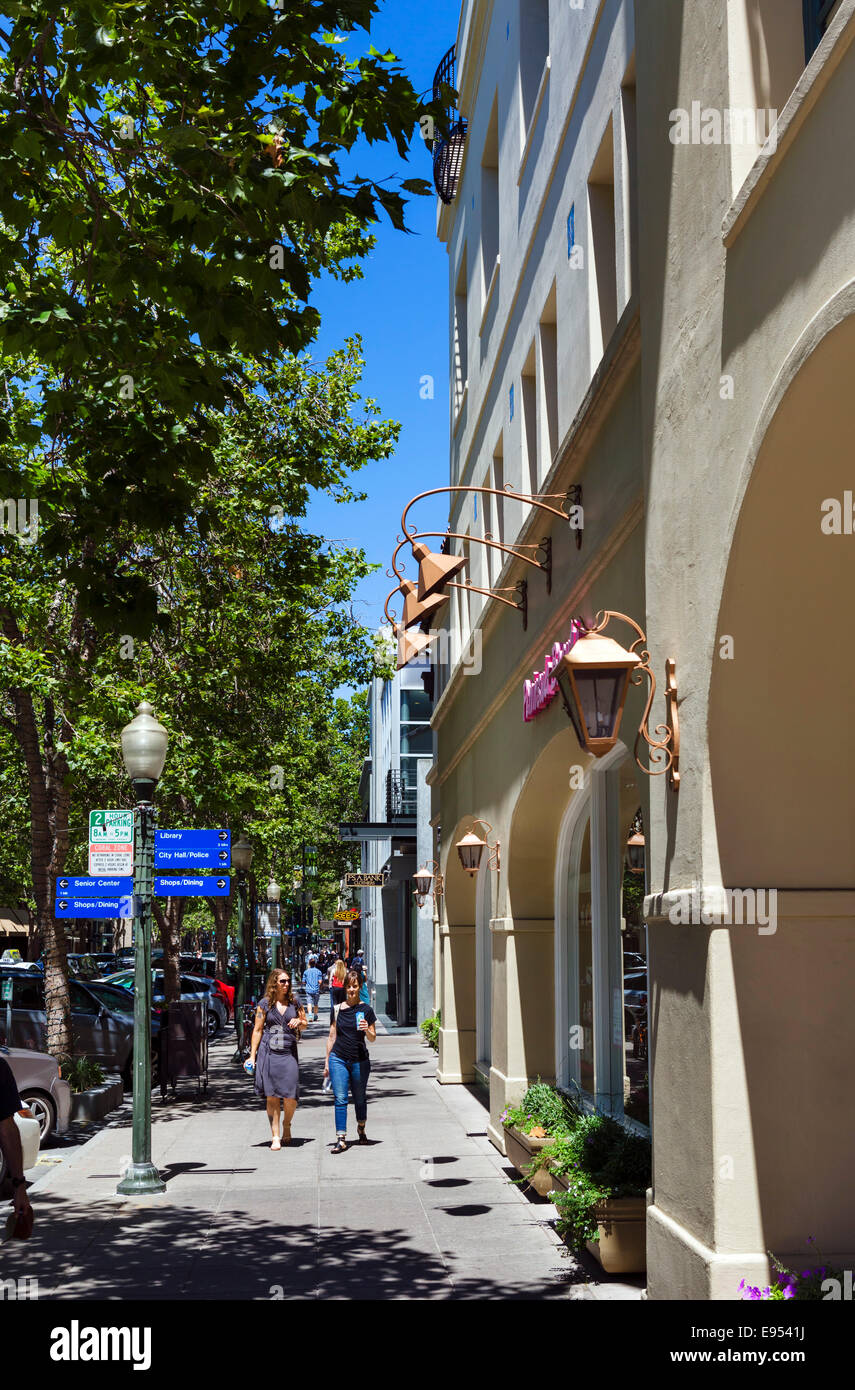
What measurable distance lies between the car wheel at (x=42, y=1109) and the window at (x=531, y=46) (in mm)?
11079

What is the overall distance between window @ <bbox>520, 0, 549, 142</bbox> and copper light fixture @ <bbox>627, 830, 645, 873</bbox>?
7.61 m

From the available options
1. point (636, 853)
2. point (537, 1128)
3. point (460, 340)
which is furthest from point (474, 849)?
point (460, 340)

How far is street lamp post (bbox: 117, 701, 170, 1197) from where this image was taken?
41.5ft

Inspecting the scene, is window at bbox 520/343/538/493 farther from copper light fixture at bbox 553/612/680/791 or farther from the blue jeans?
copper light fixture at bbox 553/612/680/791

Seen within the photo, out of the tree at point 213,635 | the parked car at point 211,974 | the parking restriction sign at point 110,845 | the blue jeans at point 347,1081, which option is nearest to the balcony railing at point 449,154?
the tree at point 213,635

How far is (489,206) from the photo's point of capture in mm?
18844

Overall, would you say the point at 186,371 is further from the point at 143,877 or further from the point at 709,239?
the point at 143,877

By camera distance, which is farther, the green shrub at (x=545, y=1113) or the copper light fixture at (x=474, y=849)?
the copper light fixture at (x=474, y=849)

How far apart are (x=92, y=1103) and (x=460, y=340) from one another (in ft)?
41.7

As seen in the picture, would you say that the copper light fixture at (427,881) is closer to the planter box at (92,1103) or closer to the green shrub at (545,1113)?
the planter box at (92,1103)

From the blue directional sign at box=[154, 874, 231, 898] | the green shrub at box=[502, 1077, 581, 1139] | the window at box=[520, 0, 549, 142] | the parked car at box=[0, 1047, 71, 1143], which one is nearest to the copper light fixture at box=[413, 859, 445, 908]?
the blue directional sign at box=[154, 874, 231, 898]

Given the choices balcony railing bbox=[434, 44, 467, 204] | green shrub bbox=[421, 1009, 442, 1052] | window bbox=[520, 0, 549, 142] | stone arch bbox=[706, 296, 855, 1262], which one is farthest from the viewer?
green shrub bbox=[421, 1009, 442, 1052]

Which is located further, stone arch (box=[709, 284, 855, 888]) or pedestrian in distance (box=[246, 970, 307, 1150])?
pedestrian in distance (box=[246, 970, 307, 1150])

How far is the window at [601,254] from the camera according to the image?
36.6ft
